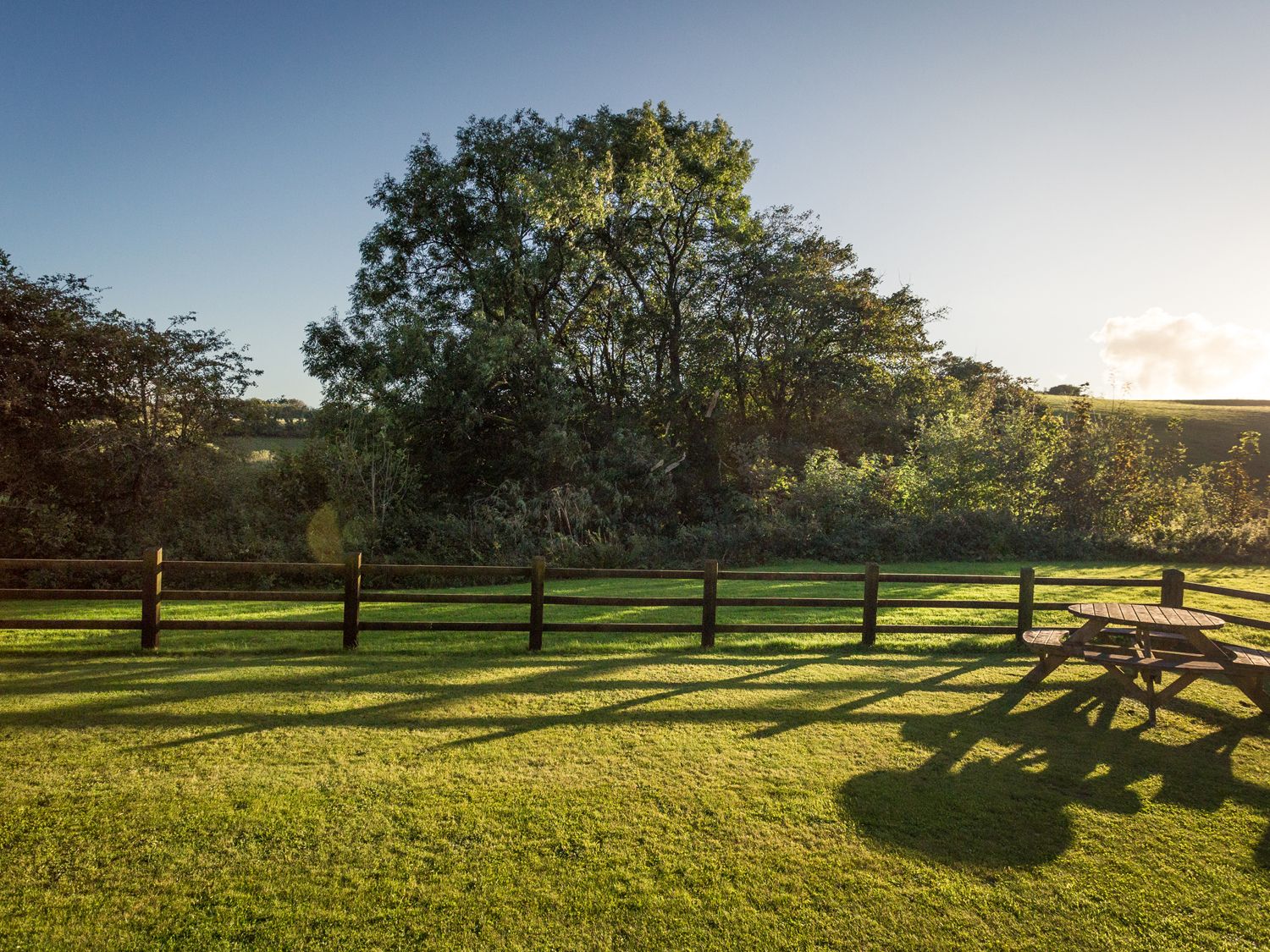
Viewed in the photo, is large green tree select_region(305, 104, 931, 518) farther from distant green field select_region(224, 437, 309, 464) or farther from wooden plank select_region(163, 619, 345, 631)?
wooden plank select_region(163, 619, 345, 631)

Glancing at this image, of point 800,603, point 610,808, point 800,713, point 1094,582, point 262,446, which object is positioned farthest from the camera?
point 262,446

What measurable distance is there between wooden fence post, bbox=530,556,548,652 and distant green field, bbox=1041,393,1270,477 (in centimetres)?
4163

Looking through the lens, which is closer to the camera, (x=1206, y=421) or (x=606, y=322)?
(x=606, y=322)

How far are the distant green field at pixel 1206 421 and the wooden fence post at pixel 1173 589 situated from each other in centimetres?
3722

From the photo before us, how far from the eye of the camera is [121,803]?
183 inches

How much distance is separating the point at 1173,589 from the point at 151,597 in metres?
12.3

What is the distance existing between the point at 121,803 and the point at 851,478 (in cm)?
1997

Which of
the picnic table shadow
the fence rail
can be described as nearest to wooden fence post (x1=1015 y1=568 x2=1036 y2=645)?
the fence rail

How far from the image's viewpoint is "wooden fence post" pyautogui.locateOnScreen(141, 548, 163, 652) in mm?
8336

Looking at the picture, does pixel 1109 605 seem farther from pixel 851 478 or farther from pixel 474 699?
pixel 851 478

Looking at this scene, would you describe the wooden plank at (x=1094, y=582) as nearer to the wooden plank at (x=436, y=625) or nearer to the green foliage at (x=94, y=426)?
the wooden plank at (x=436, y=625)

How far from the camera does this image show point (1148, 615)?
22.8 ft

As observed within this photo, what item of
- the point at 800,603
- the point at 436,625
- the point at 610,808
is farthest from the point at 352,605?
the point at 800,603

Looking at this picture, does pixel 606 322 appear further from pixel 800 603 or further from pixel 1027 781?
pixel 1027 781
